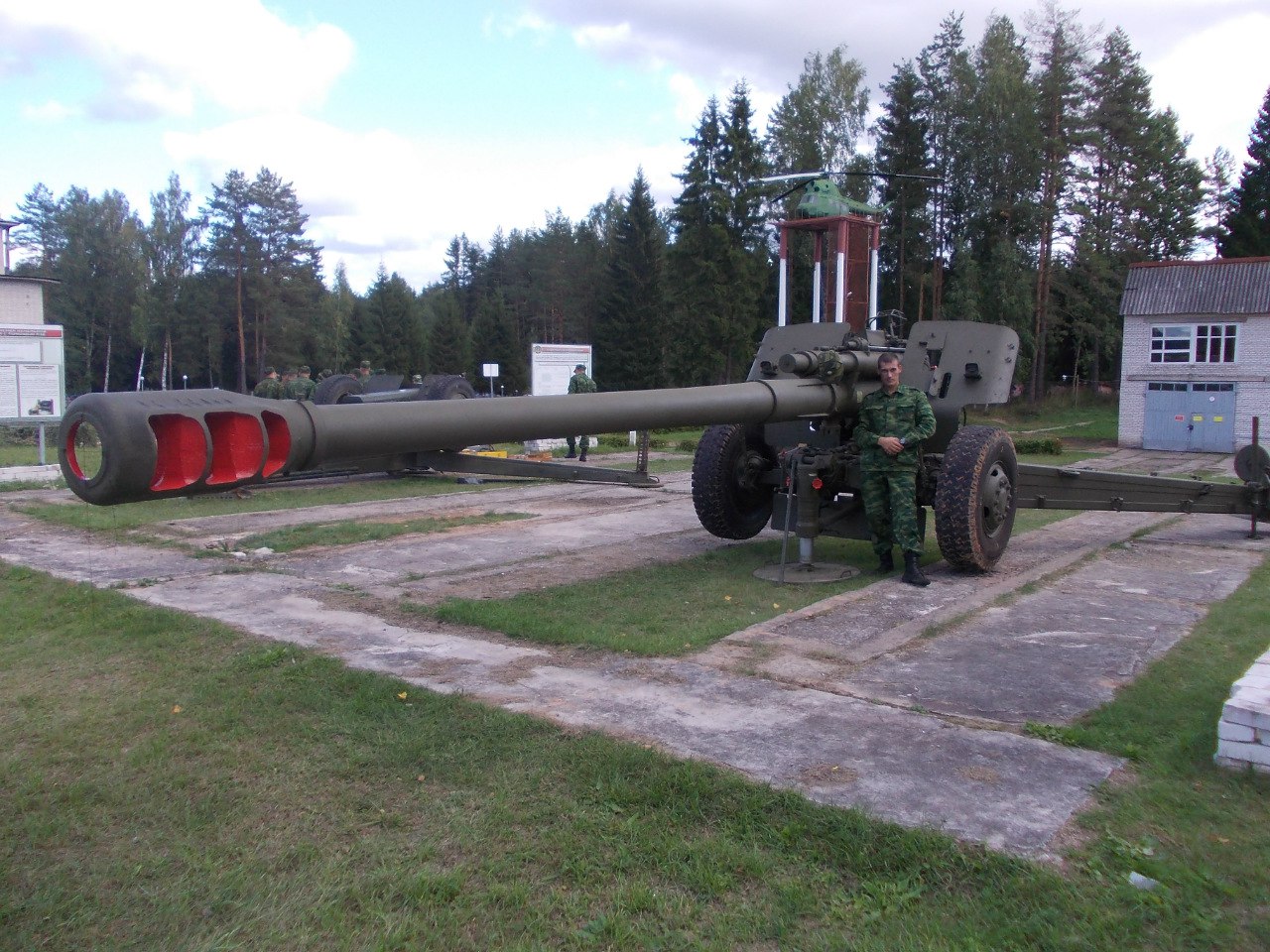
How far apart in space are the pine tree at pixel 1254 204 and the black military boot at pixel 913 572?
1676 inches

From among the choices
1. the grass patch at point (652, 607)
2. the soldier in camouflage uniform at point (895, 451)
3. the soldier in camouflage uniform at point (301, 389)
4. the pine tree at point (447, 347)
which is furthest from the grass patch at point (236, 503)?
the pine tree at point (447, 347)

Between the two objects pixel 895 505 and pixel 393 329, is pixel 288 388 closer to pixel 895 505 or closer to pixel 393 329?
pixel 895 505

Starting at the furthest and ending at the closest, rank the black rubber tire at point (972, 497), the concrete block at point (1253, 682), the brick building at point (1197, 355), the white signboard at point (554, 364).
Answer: the brick building at point (1197, 355) < the white signboard at point (554, 364) < the black rubber tire at point (972, 497) < the concrete block at point (1253, 682)

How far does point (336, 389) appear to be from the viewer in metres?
15.4

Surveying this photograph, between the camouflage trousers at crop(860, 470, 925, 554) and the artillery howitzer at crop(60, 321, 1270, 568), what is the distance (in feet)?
0.78

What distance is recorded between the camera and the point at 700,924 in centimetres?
304

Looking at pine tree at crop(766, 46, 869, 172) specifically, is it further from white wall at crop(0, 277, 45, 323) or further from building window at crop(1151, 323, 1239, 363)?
white wall at crop(0, 277, 45, 323)

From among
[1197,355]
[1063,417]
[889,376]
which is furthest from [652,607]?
[1063,417]

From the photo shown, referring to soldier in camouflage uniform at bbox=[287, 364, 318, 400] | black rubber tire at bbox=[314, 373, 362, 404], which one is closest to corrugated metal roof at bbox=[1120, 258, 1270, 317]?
black rubber tire at bbox=[314, 373, 362, 404]

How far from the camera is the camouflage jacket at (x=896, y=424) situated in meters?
7.41

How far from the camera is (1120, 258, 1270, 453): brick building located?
1050 inches

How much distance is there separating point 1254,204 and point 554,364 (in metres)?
35.5

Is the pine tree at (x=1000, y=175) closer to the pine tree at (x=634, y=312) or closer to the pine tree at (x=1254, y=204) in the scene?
the pine tree at (x=1254, y=204)

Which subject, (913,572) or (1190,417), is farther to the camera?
(1190,417)
